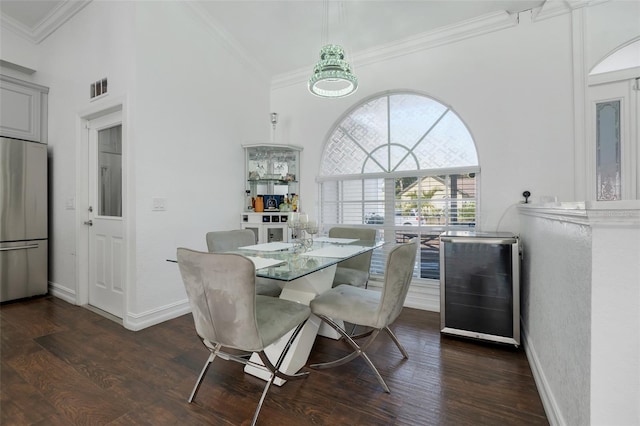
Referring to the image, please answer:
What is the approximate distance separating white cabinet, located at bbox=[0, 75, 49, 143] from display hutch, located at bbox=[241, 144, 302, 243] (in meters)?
2.59

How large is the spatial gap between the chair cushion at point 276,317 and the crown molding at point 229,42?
3.11 meters

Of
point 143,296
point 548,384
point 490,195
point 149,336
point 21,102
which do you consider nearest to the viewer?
point 548,384

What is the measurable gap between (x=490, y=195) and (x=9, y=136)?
5.54 m

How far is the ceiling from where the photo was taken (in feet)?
9.31

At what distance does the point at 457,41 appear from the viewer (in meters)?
3.12

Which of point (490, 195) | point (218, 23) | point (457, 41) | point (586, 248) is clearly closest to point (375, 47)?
point (457, 41)

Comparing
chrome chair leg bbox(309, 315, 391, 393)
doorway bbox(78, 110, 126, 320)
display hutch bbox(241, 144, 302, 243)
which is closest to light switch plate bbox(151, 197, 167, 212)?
doorway bbox(78, 110, 126, 320)

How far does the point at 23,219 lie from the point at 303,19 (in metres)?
3.98

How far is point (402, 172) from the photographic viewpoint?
341cm

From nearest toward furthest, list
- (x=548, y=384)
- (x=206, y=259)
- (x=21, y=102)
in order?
(x=206, y=259)
(x=548, y=384)
(x=21, y=102)

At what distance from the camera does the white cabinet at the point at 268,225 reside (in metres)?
3.72

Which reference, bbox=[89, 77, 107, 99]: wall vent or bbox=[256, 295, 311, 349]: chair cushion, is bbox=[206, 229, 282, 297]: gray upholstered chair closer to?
bbox=[256, 295, 311, 349]: chair cushion

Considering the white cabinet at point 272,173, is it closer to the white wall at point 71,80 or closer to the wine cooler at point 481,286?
the white wall at point 71,80

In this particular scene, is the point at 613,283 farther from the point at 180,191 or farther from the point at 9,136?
the point at 9,136
